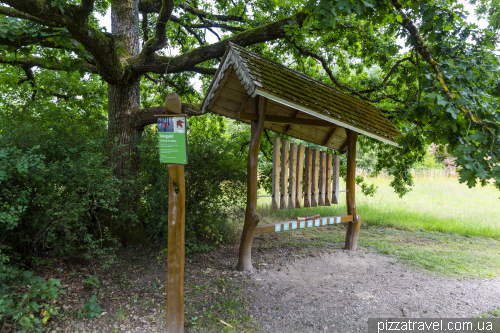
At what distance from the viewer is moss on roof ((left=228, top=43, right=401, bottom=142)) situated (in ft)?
15.1

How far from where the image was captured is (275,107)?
6059 millimetres

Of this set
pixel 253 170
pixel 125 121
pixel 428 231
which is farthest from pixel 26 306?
pixel 428 231

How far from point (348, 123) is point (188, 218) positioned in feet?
11.1

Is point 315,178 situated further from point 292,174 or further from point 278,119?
point 278,119

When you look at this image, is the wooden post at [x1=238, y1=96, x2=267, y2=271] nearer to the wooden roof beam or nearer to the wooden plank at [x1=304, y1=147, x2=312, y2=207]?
the wooden roof beam

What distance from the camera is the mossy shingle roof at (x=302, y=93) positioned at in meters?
4.44

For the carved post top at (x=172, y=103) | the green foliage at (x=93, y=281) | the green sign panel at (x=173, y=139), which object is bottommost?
the green foliage at (x=93, y=281)

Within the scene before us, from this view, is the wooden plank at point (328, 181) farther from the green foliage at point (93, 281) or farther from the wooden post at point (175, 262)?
the green foliage at point (93, 281)

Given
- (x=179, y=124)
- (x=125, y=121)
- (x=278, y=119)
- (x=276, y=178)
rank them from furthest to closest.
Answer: (x=125, y=121), (x=276, y=178), (x=278, y=119), (x=179, y=124)

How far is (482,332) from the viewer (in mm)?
3688

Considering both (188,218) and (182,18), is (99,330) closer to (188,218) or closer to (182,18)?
(188,218)

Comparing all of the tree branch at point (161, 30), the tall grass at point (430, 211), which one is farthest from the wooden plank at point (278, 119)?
the tall grass at point (430, 211)

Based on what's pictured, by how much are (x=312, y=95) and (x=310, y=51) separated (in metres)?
3.09

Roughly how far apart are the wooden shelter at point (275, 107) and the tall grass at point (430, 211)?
3.45m
